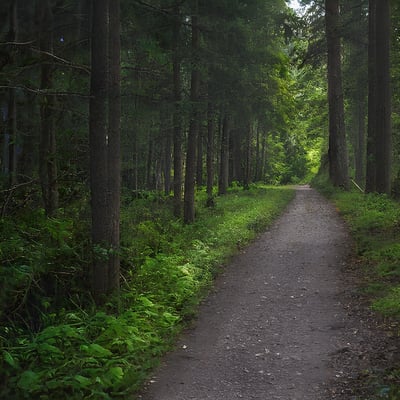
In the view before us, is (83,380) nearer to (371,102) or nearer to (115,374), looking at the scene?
(115,374)

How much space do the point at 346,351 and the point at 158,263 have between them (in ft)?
14.0

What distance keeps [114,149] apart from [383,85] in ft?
37.2

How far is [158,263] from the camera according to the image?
908 centimetres

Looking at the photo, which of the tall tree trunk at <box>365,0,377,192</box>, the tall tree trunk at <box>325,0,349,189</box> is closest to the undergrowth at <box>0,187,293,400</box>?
the tall tree trunk at <box>365,0,377,192</box>

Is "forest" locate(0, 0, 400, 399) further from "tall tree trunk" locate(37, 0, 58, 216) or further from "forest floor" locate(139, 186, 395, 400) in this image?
"forest floor" locate(139, 186, 395, 400)

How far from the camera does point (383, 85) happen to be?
15.5 meters

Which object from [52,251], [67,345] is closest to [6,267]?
[52,251]

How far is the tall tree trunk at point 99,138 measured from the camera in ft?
22.4

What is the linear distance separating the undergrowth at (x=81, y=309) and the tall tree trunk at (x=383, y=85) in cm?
775

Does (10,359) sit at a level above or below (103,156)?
below

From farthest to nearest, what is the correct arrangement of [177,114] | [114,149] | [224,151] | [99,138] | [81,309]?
[224,151] < [177,114] < [114,149] < [99,138] < [81,309]

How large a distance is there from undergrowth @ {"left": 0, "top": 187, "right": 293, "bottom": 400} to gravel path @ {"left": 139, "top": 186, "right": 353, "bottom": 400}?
0.37 meters

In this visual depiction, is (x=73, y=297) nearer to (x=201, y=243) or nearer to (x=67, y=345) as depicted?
(x=67, y=345)

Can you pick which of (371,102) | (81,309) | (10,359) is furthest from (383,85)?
(10,359)
